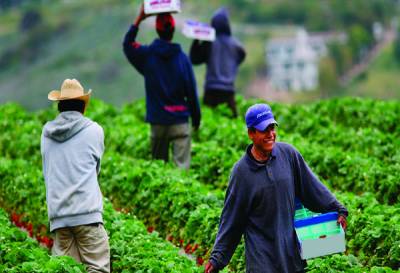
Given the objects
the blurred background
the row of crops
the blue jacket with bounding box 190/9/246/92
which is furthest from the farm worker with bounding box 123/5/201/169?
the blurred background

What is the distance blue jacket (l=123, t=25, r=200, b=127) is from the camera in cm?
1146

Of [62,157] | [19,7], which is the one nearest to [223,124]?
[62,157]

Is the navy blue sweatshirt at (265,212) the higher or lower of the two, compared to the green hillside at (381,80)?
higher

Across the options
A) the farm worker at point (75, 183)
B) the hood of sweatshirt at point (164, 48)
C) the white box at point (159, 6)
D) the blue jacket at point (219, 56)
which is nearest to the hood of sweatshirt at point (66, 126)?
the farm worker at point (75, 183)

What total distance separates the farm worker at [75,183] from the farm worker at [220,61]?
823 centimetres

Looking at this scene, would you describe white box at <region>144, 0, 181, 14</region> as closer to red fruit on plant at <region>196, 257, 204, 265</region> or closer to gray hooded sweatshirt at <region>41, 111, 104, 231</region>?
red fruit on plant at <region>196, 257, 204, 265</region>

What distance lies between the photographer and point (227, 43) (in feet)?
52.5

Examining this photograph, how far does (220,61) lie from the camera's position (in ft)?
52.3

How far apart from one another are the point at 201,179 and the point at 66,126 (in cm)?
474

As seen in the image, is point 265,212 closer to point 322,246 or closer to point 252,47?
point 322,246

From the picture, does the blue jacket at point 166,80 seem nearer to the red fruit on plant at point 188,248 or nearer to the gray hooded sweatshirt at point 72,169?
the red fruit on plant at point 188,248

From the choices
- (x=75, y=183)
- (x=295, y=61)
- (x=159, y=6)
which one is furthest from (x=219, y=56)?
(x=295, y=61)

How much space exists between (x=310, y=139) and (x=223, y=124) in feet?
4.43

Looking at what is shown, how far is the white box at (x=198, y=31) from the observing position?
48.7 feet
